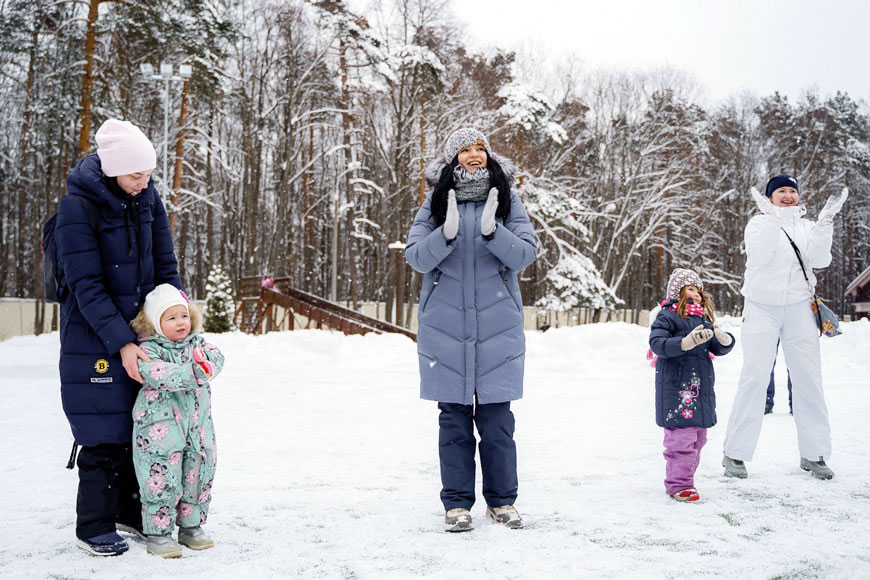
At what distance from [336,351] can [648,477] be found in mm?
11077

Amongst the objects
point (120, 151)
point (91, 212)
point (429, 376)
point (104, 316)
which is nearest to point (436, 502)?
point (429, 376)

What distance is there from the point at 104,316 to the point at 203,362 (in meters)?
0.47

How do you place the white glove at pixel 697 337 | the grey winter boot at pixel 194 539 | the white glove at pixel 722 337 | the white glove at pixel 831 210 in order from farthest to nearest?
the white glove at pixel 831 210, the white glove at pixel 722 337, the white glove at pixel 697 337, the grey winter boot at pixel 194 539

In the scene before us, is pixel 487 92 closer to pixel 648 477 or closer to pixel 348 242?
pixel 348 242

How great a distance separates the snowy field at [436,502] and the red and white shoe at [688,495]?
94mm

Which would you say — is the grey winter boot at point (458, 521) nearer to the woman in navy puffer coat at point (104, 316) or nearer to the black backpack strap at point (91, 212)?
the woman in navy puffer coat at point (104, 316)

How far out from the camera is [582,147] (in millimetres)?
39094

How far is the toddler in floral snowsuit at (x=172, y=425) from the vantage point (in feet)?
10.7

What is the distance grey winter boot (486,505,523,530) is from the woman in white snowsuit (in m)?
1.94

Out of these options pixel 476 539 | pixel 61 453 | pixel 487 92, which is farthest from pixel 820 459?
pixel 487 92

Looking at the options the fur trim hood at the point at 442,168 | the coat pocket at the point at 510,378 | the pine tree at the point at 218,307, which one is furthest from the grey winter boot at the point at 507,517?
the pine tree at the point at 218,307

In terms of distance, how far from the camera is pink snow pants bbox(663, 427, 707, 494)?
4309 mm

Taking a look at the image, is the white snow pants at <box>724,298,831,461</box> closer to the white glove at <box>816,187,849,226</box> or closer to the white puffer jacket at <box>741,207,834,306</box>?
the white puffer jacket at <box>741,207,834,306</box>

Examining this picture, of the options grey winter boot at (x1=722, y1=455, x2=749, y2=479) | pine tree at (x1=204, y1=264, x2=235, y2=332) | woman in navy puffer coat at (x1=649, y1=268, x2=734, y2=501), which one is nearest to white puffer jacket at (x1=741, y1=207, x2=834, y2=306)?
woman in navy puffer coat at (x1=649, y1=268, x2=734, y2=501)
